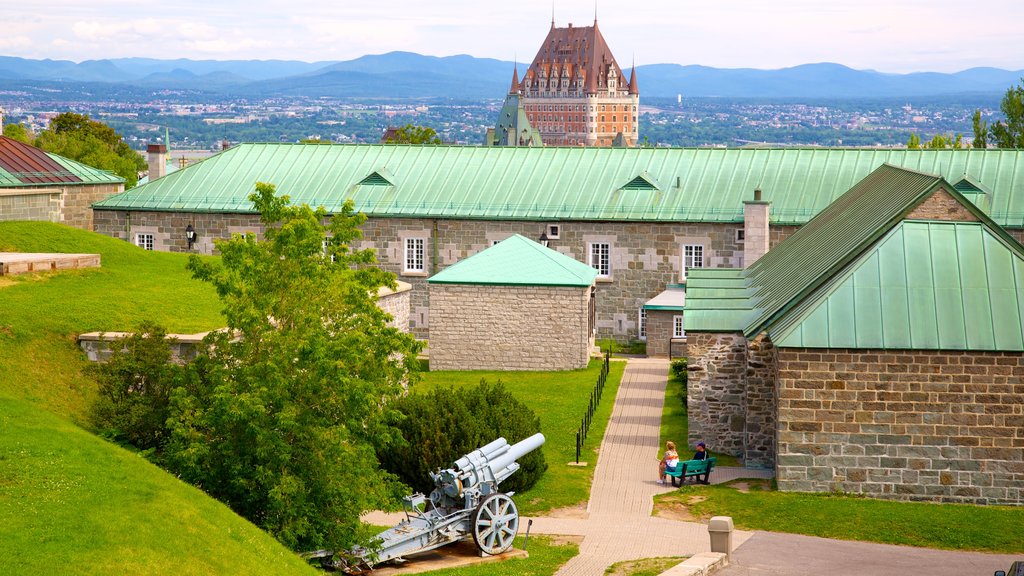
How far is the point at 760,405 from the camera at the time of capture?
27688 mm

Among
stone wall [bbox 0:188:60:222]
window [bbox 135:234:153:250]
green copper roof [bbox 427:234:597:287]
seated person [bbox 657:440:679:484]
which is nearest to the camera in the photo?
seated person [bbox 657:440:679:484]

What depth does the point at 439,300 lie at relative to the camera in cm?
3853

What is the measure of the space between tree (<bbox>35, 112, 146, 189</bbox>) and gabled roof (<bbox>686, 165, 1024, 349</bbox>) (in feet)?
177

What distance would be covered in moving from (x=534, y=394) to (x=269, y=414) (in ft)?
48.7

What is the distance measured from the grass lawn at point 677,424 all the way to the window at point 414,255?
1104 cm

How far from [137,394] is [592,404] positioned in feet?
44.4

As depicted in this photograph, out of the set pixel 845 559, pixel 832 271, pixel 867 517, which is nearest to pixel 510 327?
pixel 832 271

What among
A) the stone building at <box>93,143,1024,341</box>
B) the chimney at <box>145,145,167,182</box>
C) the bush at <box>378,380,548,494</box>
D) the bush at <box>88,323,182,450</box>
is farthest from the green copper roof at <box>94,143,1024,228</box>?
the bush at <box>88,323,182,450</box>

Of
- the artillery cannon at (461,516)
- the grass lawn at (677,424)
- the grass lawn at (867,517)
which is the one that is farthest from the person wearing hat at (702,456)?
the artillery cannon at (461,516)

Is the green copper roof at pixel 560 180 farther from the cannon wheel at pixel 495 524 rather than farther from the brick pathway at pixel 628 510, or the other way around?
the cannon wheel at pixel 495 524

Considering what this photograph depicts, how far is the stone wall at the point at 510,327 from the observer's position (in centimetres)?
3812

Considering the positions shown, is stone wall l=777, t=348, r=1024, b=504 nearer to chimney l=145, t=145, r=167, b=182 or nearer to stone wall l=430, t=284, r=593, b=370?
stone wall l=430, t=284, r=593, b=370

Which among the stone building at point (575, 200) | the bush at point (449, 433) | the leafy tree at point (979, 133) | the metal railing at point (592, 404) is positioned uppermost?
the leafy tree at point (979, 133)

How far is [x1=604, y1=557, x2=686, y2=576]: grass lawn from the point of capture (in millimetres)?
20250
